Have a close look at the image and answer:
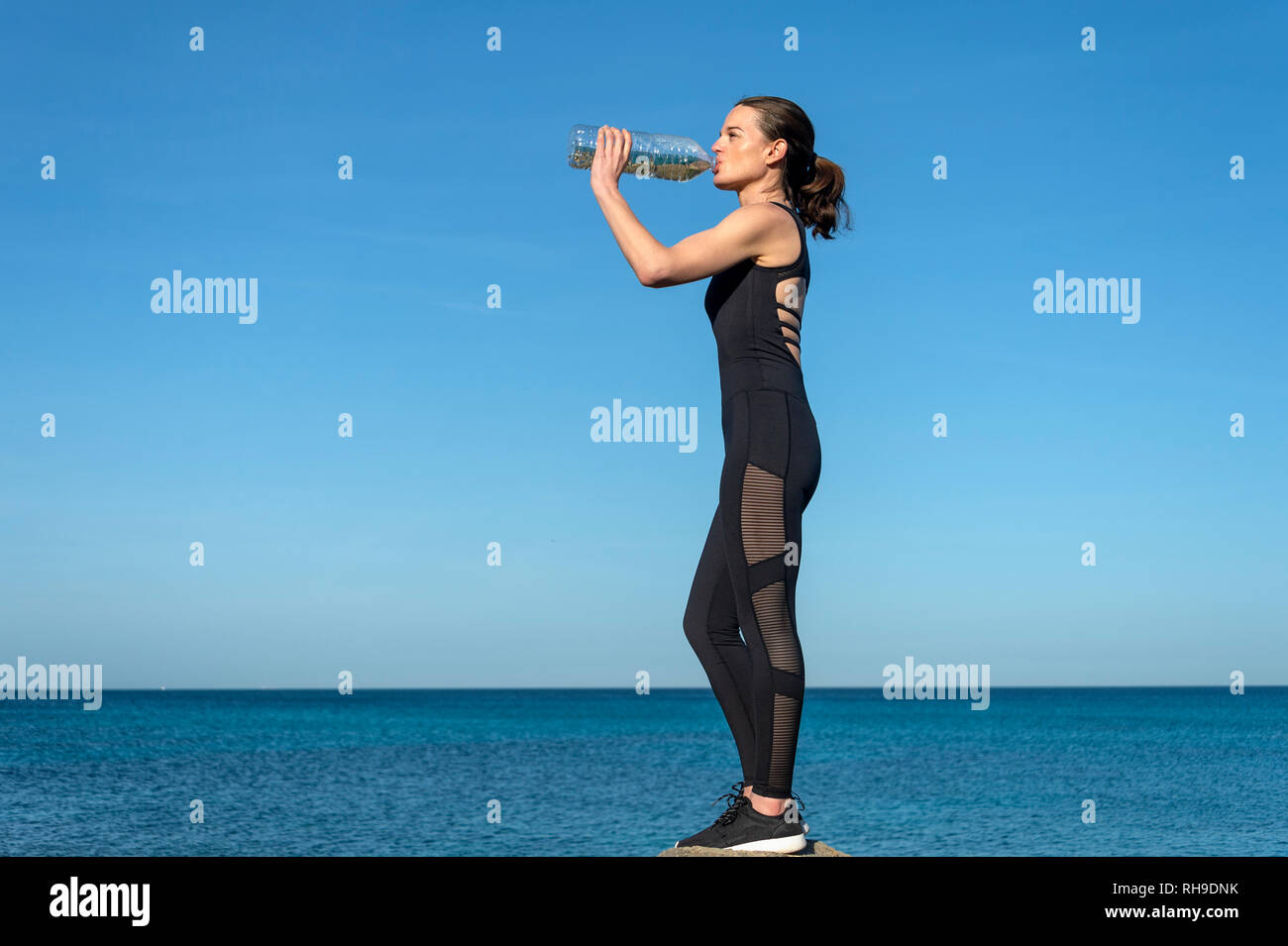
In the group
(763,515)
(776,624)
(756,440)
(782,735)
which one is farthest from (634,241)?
(782,735)

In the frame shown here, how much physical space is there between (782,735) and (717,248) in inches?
68.2

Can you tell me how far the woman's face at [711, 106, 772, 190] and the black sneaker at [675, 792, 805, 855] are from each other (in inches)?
91.0

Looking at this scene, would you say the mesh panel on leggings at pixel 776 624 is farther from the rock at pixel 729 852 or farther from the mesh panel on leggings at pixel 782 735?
the rock at pixel 729 852

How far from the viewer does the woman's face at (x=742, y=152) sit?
4211 mm

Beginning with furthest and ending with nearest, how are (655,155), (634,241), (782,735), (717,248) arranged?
(655,155), (782,735), (717,248), (634,241)

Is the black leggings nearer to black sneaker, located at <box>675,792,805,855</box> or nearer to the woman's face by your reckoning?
black sneaker, located at <box>675,792,805,855</box>

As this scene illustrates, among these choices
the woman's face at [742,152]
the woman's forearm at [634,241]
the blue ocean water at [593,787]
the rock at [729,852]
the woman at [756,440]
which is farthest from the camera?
the blue ocean water at [593,787]

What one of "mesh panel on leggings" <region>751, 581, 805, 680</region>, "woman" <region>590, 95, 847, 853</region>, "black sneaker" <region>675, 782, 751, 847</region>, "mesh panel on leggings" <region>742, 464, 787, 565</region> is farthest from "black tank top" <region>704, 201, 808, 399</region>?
"black sneaker" <region>675, 782, 751, 847</region>

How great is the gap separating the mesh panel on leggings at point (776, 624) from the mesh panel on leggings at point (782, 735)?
4.6 inches

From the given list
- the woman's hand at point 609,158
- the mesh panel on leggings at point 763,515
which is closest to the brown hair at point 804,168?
the woman's hand at point 609,158

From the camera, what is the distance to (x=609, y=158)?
3.98 metres

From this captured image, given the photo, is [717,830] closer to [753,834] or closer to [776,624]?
[753,834]
